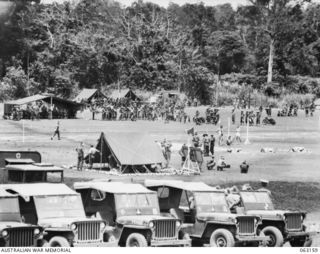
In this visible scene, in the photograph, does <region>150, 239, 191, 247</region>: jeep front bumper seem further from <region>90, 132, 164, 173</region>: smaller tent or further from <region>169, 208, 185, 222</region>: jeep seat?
<region>90, 132, 164, 173</region>: smaller tent

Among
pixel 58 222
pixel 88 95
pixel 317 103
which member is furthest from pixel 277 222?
pixel 317 103

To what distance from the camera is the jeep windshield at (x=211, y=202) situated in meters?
18.4

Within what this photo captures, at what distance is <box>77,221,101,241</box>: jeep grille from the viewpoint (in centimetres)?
1581

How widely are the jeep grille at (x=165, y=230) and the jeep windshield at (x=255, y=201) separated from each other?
3223 mm

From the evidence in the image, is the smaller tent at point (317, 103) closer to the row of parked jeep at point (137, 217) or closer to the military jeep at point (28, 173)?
the military jeep at point (28, 173)

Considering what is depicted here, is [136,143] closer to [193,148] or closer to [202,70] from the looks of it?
[193,148]

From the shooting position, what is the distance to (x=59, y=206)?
16.6 metres

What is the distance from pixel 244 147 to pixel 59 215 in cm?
2695

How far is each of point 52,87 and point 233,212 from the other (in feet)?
192

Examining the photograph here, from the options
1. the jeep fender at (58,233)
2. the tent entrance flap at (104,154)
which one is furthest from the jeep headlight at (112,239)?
the tent entrance flap at (104,154)

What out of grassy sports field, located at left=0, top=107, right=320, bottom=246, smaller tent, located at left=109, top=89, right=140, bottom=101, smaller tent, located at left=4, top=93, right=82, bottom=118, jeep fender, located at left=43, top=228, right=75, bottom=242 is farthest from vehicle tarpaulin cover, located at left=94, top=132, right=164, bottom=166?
smaller tent, located at left=109, top=89, right=140, bottom=101

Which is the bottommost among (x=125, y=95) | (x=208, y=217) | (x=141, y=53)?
(x=208, y=217)

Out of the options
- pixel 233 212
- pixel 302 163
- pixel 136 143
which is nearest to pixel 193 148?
pixel 136 143

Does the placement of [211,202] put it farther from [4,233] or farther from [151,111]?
[151,111]
